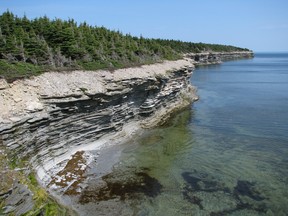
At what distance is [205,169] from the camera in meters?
23.0

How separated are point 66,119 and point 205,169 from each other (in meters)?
11.1

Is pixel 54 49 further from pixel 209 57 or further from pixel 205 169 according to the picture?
pixel 209 57

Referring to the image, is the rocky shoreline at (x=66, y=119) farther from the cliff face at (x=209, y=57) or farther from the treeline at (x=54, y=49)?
the cliff face at (x=209, y=57)

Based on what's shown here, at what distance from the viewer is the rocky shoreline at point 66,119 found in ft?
58.9

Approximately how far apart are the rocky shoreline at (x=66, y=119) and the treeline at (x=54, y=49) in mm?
1860

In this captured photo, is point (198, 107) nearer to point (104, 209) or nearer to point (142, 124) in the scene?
point (142, 124)

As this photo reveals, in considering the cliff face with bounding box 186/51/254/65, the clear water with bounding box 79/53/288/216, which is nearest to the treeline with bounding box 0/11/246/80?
the clear water with bounding box 79/53/288/216

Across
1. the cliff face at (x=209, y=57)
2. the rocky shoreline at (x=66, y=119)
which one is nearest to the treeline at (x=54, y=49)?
the rocky shoreline at (x=66, y=119)

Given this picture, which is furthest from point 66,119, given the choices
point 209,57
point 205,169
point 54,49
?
point 209,57

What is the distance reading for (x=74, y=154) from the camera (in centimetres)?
2392

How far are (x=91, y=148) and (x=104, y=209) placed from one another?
8.69 meters

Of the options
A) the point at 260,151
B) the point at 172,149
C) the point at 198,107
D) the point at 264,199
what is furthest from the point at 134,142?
the point at 198,107

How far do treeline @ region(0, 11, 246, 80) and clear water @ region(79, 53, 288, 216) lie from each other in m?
9.17

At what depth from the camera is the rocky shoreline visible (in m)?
18.0
